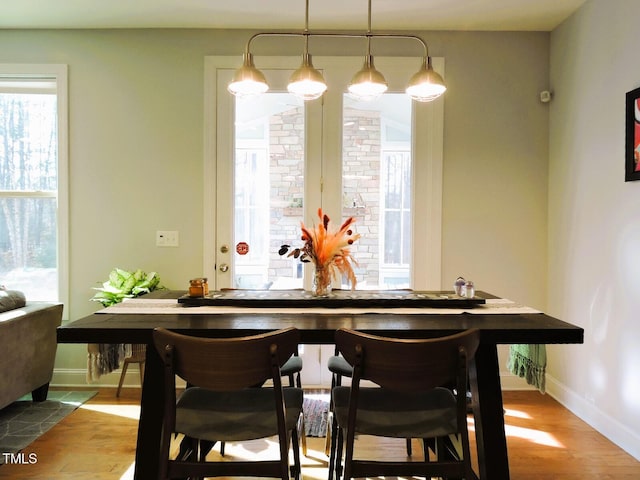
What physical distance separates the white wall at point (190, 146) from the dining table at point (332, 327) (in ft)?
4.55

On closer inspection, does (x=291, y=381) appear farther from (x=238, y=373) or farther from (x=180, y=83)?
(x=180, y=83)

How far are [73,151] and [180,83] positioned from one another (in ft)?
3.10

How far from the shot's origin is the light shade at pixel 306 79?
1886 mm

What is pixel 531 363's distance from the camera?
5.73 feet

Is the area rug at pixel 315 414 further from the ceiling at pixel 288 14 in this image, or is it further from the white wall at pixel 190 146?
the ceiling at pixel 288 14

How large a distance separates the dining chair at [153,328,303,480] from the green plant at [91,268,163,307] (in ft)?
5.02

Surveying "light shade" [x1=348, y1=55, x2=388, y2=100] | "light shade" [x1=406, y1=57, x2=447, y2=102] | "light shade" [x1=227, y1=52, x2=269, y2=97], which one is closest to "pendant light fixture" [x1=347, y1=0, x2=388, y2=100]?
"light shade" [x1=348, y1=55, x2=388, y2=100]

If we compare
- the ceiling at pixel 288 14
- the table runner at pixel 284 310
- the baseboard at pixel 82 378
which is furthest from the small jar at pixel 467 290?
the baseboard at pixel 82 378

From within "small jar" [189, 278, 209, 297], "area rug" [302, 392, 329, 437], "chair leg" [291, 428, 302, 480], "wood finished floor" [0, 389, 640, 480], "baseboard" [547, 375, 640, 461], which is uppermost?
"small jar" [189, 278, 209, 297]

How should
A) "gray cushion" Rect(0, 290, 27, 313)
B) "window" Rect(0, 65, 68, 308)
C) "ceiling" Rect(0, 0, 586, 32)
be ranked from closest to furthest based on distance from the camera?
"gray cushion" Rect(0, 290, 27, 313)
"ceiling" Rect(0, 0, 586, 32)
"window" Rect(0, 65, 68, 308)

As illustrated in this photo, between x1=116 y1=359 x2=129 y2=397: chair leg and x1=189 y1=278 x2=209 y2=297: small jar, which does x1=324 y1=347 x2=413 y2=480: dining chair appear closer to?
x1=189 y1=278 x2=209 y2=297: small jar

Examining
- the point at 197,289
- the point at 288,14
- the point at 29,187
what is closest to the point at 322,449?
the point at 197,289

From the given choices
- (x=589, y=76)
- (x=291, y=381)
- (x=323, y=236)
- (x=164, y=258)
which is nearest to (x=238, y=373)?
(x=323, y=236)

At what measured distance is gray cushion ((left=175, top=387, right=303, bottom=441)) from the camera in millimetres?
1444
